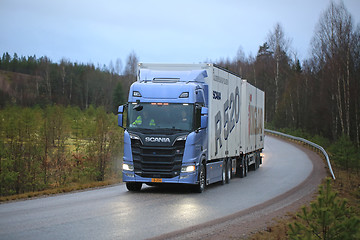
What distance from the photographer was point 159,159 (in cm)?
1531

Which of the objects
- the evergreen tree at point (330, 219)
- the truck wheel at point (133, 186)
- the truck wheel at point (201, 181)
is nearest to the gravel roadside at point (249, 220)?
the truck wheel at point (201, 181)

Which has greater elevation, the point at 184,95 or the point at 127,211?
the point at 184,95

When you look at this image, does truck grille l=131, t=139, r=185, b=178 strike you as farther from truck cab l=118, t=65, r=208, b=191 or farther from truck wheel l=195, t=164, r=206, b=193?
truck wheel l=195, t=164, r=206, b=193

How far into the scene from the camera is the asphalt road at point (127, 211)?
29.6ft

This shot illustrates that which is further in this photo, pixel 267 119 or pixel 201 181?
pixel 267 119

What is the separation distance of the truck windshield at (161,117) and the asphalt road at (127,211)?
7.07 ft

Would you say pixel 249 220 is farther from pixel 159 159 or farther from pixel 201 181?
pixel 201 181

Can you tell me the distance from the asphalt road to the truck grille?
2.35 feet

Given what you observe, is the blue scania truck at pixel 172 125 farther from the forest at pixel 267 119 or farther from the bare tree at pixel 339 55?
the bare tree at pixel 339 55

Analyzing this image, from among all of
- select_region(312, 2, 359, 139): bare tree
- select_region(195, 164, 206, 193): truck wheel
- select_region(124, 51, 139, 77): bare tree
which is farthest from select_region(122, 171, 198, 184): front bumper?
select_region(124, 51, 139, 77): bare tree

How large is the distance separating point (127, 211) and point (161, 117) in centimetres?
445

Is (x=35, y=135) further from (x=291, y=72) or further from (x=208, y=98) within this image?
(x=291, y=72)

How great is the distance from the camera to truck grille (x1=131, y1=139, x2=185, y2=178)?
15250 mm

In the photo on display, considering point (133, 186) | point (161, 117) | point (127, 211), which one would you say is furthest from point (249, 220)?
point (133, 186)
